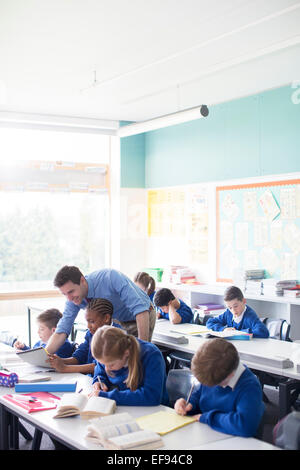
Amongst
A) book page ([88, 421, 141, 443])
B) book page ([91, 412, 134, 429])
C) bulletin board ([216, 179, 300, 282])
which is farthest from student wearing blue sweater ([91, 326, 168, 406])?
bulletin board ([216, 179, 300, 282])

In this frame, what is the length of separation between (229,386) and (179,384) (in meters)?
0.56

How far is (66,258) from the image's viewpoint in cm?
780

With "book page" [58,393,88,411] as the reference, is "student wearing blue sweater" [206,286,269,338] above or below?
above

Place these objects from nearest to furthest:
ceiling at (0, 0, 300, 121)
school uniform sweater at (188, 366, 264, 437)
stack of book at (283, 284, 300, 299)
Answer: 1. school uniform sweater at (188, 366, 264, 437)
2. ceiling at (0, 0, 300, 121)
3. stack of book at (283, 284, 300, 299)

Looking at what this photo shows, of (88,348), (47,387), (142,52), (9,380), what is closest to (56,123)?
(142,52)

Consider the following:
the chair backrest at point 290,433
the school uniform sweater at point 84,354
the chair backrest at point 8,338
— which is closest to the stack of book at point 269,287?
the school uniform sweater at point 84,354

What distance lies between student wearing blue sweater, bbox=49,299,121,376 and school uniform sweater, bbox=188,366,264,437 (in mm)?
829

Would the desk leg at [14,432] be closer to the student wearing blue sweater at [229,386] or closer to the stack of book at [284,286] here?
the student wearing blue sweater at [229,386]

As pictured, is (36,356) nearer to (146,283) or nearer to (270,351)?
(270,351)

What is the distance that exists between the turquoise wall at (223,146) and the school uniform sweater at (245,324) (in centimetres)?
186

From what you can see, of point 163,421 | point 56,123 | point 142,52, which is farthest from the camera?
point 56,123

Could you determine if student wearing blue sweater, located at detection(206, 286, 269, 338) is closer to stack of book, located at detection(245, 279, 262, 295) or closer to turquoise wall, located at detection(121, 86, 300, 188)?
stack of book, located at detection(245, 279, 262, 295)

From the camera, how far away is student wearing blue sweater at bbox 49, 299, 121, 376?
323 centimetres

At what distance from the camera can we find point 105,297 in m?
3.61
